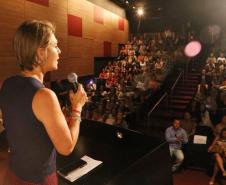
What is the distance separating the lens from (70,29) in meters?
7.29

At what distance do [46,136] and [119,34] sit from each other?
1044 centimetres

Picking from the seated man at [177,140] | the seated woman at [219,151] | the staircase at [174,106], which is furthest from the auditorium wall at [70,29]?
the seated woman at [219,151]

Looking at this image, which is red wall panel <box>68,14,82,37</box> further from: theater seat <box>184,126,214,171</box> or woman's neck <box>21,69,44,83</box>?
woman's neck <box>21,69,44,83</box>

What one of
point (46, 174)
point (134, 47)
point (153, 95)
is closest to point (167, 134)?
point (153, 95)

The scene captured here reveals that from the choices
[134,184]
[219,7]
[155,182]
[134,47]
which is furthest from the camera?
[219,7]

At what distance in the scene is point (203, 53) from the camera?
35.5ft

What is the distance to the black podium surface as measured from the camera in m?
1.63

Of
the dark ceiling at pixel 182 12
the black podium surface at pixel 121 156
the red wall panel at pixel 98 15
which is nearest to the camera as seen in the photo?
the black podium surface at pixel 121 156

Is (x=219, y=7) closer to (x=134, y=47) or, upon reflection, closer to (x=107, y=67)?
(x=134, y=47)

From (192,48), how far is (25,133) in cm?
1012

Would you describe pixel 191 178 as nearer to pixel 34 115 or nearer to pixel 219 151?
pixel 219 151

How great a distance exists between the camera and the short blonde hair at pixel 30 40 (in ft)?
3.33

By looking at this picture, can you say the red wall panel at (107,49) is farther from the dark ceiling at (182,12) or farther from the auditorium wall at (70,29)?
the dark ceiling at (182,12)

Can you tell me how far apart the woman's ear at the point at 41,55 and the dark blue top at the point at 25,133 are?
0.32 feet
